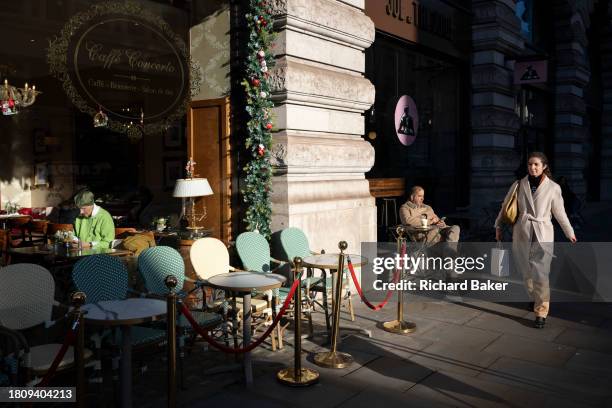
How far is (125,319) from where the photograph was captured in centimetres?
361

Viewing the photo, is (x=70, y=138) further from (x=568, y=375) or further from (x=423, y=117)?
(x=568, y=375)

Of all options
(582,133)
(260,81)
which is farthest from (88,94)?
(582,133)

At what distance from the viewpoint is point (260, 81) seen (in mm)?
7090

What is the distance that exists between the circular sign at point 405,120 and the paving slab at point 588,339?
457 cm

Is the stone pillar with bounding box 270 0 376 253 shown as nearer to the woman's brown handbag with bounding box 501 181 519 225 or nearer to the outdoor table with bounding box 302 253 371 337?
the outdoor table with bounding box 302 253 371 337

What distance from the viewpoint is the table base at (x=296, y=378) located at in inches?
177

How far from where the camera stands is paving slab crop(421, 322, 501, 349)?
5.68m

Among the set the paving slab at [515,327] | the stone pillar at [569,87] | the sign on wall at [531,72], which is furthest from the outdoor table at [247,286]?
the stone pillar at [569,87]

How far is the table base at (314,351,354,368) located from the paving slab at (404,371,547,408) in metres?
0.72

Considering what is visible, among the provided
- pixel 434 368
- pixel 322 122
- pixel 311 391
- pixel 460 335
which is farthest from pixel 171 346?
pixel 322 122

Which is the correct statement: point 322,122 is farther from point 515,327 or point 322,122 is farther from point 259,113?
point 515,327

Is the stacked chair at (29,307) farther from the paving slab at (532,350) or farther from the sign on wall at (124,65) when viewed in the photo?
the sign on wall at (124,65)

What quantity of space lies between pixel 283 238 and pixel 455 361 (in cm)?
240

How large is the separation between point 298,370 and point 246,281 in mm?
867
